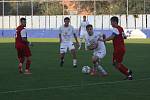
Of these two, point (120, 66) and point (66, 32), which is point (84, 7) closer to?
point (66, 32)

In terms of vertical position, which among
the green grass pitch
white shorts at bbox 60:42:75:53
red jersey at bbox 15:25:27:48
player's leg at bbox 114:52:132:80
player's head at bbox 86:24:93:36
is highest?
player's head at bbox 86:24:93:36

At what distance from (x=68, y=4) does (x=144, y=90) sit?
6676cm

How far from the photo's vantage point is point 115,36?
16.6 m

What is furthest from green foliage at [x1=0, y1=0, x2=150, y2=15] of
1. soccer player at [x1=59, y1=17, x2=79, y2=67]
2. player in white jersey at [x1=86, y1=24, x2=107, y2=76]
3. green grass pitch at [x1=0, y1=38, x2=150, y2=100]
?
player in white jersey at [x1=86, y1=24, x2=107, y2=76]

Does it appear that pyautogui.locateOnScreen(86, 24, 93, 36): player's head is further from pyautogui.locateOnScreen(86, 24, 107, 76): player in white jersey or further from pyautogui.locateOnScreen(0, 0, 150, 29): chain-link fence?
pyautogui.locateOnScreen(0, 0, 150, 29): chain-link fence

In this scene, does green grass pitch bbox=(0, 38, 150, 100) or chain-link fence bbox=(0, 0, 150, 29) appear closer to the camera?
green grass pitch bbox=(0, 38, 150, 100)

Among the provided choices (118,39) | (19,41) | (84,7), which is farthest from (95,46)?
(84,7)

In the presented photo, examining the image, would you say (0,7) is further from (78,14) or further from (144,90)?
(144,90)

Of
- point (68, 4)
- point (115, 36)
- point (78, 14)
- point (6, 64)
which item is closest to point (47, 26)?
point (78, 14)

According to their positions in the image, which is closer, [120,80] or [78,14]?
[120,80]

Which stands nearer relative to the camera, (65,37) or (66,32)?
(66,32)

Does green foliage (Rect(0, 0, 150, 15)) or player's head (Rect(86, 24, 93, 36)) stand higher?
green foliage (Rect(0, 0, 150, 15))

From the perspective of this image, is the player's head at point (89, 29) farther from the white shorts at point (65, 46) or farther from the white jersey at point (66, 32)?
the white shorts at point (65, 46)

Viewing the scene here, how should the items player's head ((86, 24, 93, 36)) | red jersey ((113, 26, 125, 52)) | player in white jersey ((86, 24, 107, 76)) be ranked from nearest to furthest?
Result: red jersey ((113, 26, 125, 52)) < player's head ((86, 24, 93, 36)) < player in white jersey ((86, 24, 107, 76))
